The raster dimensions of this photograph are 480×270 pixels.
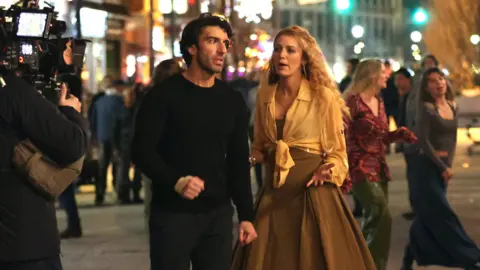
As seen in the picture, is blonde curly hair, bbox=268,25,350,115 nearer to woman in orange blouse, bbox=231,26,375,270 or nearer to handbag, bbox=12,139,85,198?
woman in orange blouse, bbox=231,26,375,270

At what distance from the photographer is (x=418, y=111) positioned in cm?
834

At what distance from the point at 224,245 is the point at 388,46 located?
352 ft

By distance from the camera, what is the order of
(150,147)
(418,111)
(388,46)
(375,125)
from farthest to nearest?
(388,46) < (418,111) < (375,125) < (150,147)

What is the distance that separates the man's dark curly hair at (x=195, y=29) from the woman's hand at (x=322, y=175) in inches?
47.8

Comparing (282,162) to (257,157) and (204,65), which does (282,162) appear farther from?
(204,65)

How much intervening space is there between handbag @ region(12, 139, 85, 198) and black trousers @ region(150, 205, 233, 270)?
25.2 inches

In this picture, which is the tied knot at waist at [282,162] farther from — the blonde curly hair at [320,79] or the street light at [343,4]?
the street light at [343,4]

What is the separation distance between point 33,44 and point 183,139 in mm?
839

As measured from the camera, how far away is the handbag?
164 inches

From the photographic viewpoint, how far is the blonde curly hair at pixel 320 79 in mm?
5824

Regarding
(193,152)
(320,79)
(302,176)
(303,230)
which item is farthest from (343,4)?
(193,152)

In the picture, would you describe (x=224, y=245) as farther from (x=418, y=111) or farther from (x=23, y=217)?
(x=418, y=111)

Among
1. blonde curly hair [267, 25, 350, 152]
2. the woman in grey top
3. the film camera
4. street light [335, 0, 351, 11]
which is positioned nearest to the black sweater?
the film camera

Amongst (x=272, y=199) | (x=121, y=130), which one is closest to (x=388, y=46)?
(x=121, y=130)
